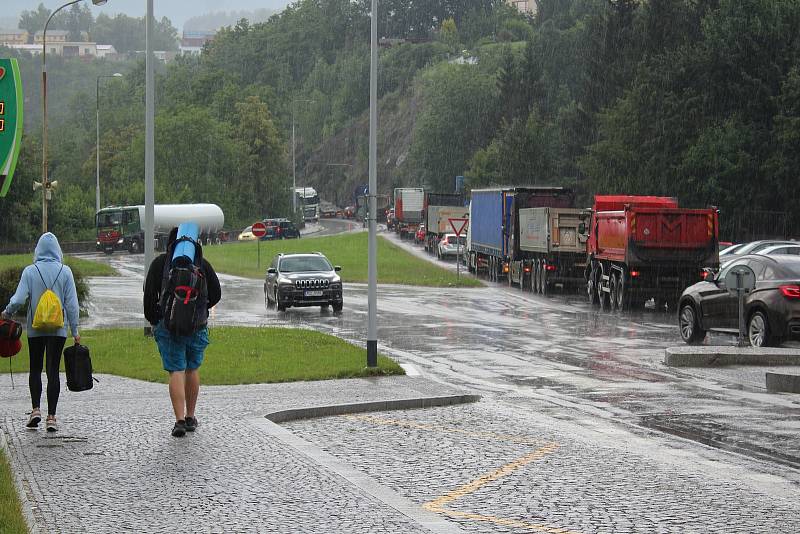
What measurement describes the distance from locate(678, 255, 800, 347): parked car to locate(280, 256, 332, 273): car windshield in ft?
44.9

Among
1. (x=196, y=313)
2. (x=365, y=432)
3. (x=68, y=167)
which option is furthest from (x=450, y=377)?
(x=68, y=167)

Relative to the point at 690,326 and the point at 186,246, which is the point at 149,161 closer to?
the point at 690,326

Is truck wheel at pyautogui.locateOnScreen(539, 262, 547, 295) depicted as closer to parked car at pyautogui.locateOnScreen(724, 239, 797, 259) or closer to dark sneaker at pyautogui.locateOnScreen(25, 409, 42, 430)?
parked car at pyautogui.locateOnScreen(724, 239, 797, 259)

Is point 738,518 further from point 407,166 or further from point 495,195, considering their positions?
point 407,166

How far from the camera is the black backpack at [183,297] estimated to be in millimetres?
11961

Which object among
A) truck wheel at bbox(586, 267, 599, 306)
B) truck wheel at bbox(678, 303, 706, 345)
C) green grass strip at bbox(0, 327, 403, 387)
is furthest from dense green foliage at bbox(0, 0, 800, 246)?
green grass strip at bbox(0, 327, 403, 387)

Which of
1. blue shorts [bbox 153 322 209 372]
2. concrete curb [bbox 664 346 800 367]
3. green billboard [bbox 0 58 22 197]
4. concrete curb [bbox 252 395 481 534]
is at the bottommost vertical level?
concrete curb [bbox 664 346 800 367]

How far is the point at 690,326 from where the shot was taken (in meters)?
24.8

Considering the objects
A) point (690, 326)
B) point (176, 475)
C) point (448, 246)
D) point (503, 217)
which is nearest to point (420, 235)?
point (448, 246)

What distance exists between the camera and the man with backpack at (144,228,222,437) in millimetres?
11992

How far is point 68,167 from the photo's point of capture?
476 ft

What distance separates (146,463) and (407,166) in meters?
148

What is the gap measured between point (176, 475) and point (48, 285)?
129 inches

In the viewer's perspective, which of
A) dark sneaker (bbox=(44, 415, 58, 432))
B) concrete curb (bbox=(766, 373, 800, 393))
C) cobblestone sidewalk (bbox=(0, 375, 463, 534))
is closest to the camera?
cobblestone sidewalk (bbox=(0, 375, 463, 534))
